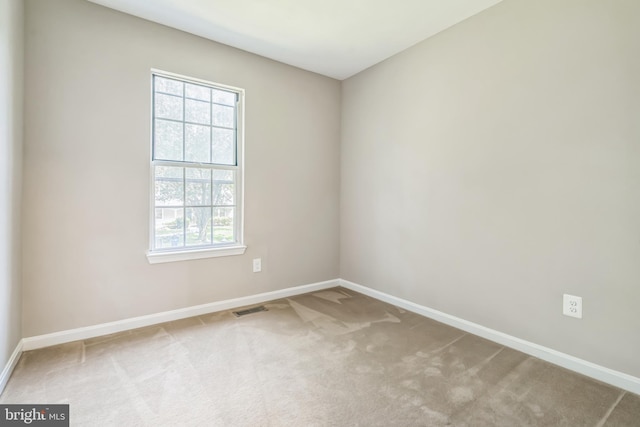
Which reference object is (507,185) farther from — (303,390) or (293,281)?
(293,281)

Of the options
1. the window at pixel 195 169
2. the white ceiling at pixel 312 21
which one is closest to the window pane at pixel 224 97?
the window at pixel 195 169

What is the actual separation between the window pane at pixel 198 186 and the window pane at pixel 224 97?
0.69 metres

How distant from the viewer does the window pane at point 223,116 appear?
2.92m

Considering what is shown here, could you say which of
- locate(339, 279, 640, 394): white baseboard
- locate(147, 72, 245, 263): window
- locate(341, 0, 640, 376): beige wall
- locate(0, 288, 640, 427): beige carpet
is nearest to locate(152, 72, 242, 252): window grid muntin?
locate(147, 72, 245, 263): window

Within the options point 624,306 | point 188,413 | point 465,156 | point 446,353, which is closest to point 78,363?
point 188,413

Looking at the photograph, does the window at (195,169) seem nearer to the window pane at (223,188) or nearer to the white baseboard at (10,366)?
the window pane at (223,188)

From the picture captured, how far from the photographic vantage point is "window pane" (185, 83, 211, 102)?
2.77 meters

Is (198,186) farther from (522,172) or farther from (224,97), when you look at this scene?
(522,172)

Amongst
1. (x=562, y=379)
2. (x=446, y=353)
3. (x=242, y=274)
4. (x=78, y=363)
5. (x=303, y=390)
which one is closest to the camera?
(x=303, y=390)

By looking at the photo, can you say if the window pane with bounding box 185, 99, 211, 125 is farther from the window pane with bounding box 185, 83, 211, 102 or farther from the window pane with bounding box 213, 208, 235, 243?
the window pane with bounding box 213, 208, 235, 243

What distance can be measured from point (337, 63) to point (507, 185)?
2100 millimetres

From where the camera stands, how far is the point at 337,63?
326 cm

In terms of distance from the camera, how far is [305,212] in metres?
3.50

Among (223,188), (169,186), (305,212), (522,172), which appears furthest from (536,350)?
(169,186)
